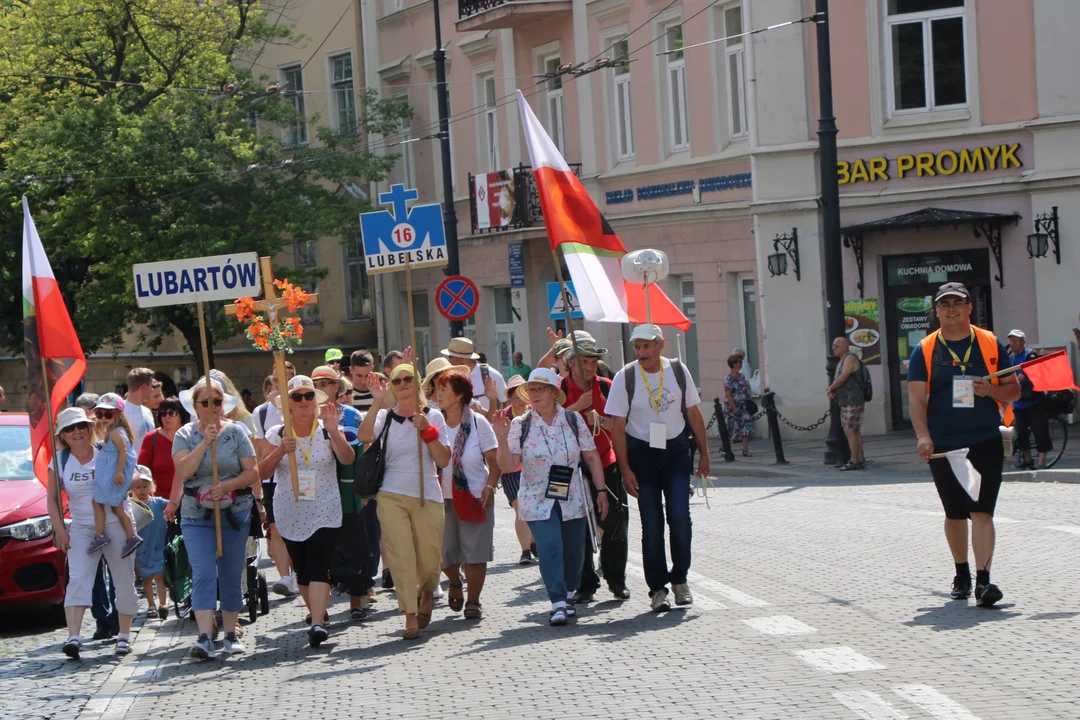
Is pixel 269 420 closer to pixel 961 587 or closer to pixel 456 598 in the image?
pixel 456 598

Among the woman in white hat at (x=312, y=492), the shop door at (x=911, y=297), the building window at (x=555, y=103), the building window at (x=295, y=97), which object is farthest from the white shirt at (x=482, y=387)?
the building window at (x=295, y=97)

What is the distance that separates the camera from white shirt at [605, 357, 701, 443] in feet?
32.0

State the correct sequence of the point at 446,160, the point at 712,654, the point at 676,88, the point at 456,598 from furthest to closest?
the point at 446,160 → the point at 676,88 → the point at 456,598 → the point at 712,654

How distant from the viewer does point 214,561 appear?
9.67 metres

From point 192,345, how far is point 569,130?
437 inches

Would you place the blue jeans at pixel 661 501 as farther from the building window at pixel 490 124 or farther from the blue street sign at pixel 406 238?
the building window at pixel 490 124

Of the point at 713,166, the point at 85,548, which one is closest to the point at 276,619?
the point at 85,548

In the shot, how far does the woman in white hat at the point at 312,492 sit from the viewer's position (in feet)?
31.4

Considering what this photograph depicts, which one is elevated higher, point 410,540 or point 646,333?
point 646,333

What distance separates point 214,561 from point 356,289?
30312mm

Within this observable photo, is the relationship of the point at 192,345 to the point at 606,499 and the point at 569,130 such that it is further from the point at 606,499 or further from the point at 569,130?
the point at 606,499

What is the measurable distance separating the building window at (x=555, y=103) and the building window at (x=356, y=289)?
28.6ft

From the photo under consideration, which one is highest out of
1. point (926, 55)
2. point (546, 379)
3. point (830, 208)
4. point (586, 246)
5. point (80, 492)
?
point (926, 55)

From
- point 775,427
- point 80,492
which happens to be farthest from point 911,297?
point 80,492
